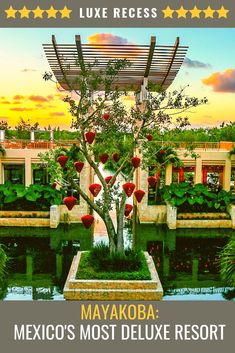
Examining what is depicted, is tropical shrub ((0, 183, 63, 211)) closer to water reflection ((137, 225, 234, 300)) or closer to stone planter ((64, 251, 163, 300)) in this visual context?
water reflection ((137, 225, 234, 300))

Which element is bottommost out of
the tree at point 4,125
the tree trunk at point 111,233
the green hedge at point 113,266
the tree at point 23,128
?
the green hedge at point 113,266

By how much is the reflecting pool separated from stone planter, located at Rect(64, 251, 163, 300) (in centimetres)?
34

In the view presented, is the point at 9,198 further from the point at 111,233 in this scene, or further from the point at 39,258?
the point at 111,233

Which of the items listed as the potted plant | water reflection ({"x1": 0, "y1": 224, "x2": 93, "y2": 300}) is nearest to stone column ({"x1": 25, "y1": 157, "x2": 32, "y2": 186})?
water reflection ({"x1": 0, "y1": 224, "x2": 93, "y2": 300})

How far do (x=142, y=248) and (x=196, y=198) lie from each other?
3.75 meters

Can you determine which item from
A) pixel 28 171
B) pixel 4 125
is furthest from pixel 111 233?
pixel 4 125

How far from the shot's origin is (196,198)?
1667 cm

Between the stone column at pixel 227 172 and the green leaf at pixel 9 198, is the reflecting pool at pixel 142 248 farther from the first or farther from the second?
the stone column at pixel 227 172

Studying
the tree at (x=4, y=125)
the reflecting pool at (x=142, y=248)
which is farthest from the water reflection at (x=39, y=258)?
the tree at (x=4, y=125)

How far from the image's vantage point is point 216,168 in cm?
1944

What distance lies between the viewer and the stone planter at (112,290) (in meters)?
9.55

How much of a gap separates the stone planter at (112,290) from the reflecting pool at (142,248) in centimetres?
34
